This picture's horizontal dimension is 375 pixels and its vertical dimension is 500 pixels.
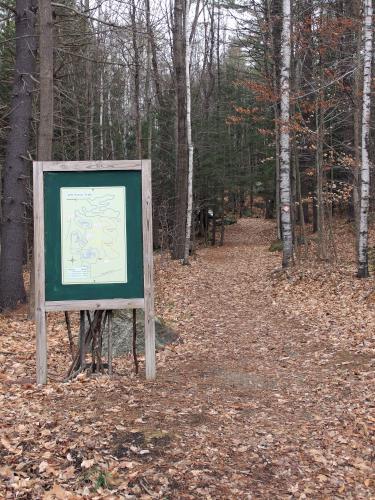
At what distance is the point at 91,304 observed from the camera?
564cm

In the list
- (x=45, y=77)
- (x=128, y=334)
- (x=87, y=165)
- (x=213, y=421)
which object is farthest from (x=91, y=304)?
(x=45, y=77)

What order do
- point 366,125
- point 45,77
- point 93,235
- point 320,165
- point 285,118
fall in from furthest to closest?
point 320,165, point 285,118, point 366,125, point 45,77, point 93,235

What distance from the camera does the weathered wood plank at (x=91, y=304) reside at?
561 cm

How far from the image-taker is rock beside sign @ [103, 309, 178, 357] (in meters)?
8.04

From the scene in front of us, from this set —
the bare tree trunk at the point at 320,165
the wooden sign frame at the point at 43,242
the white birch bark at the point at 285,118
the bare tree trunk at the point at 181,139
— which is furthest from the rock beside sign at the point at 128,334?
the bare tree trunk at the point at 181,139

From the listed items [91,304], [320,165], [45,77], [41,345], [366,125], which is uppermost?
[45,77]

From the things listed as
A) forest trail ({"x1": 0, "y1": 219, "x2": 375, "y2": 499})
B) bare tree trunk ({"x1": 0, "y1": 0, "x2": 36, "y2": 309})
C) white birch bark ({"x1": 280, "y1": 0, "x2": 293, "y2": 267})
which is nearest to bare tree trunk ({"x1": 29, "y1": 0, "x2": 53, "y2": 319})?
bare tree trunk ({"x1": 0, "y1": 0, "x2": 36, "y2": 309})

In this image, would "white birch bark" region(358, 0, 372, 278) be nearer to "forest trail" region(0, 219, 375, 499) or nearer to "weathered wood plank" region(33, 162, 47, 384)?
"forest trail" region(0, 219, 375, 499)

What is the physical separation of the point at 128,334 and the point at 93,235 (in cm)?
299

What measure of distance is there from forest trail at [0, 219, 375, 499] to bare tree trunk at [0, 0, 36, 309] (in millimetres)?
2890

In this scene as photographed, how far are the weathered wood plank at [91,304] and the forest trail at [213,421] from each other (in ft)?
2.93

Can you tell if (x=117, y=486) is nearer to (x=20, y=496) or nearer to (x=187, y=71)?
(x=20, y=496)

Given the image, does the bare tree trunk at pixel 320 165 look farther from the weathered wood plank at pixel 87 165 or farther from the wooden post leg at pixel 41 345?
the wooden post leg at pixel 41 345

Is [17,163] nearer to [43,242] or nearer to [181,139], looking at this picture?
[43,242]
